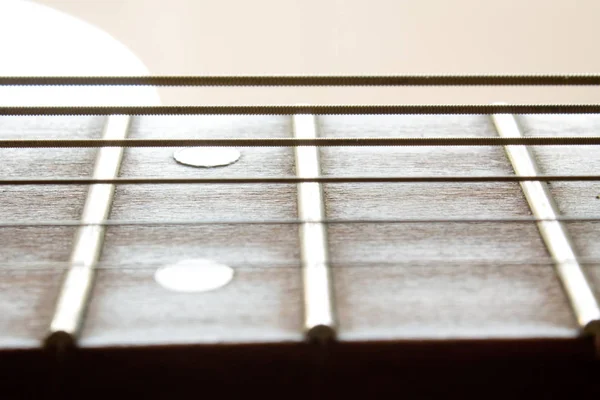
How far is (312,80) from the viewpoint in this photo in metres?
0.81

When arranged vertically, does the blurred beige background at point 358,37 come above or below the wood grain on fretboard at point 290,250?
above

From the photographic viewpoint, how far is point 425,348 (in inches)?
28.4

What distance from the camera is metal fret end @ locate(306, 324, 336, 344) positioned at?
0.72m

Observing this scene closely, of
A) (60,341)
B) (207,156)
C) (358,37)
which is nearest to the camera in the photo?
(60,341)

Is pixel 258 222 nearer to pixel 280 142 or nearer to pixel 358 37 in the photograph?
pixel 280 142

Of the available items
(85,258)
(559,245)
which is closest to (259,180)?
(85,258)

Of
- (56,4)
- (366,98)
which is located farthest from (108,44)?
(366,98)

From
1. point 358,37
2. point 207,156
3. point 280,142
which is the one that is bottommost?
point 280,142

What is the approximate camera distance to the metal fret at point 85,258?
73 cm

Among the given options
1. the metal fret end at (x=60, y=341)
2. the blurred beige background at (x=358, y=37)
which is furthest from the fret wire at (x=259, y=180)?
the blurred beige background at (x=358, y=37)

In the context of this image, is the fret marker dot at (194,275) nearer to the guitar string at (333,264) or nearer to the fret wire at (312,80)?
the guitar string at (333,264)

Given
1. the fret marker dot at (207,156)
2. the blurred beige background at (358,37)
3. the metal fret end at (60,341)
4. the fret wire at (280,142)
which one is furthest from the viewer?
the blurred beige background at (358,37)

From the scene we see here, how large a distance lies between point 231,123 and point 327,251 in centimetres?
40

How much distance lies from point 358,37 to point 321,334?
7.62 ft
